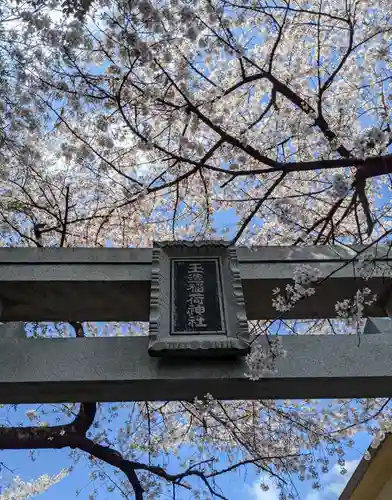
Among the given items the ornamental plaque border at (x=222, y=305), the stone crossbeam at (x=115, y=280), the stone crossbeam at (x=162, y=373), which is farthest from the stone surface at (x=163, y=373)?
the stone crossbeam at (x=115, y=280)

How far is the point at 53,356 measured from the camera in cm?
276

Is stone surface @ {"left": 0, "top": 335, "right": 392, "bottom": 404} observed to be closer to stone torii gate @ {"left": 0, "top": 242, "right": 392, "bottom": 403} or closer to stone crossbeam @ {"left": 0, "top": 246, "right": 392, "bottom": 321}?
stone torii gate @ {"left": 0, "top": 242, "right": 392, "bottom": 403}

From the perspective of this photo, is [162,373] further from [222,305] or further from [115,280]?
[115,280]

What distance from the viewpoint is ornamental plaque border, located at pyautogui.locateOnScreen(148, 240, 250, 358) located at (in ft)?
8.70

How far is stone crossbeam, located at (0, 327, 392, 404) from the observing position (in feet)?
8.76

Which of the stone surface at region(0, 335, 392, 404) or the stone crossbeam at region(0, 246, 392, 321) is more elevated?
the stone crossbeam at region(0, 246, 392, 321)

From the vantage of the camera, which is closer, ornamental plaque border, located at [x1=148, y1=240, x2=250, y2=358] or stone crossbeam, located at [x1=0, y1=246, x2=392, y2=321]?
ornamental plaque border, located at [x1=148, y1=240, x2=250, y2=358]

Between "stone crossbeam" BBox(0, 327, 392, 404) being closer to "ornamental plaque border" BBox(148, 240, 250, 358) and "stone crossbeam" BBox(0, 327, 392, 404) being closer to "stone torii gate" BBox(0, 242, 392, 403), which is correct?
"stone torii gate" BBox(0, 242, 392, 403)

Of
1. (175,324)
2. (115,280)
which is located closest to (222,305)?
(175,324)

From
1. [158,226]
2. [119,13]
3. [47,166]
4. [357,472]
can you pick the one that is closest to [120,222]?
[158,226]

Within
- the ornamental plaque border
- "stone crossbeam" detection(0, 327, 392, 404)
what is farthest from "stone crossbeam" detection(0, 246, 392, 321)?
"stone crossbeam" detection(0, 327, 392, 404)

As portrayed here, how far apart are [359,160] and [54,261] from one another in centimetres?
207

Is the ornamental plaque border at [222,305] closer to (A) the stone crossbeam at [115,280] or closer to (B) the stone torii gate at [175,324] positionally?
(B) the stone torii gate at [175,324]

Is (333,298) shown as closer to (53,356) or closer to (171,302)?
(171,302)
